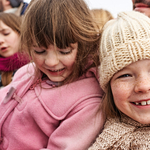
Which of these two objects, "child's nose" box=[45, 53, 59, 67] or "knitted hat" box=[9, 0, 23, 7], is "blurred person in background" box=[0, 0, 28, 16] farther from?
"child's nose" box=[45, 53, 59, 67]

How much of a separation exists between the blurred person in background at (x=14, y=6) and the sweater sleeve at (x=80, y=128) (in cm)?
188

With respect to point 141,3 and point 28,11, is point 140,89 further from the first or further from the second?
point 28,11

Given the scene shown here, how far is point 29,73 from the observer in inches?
57.2

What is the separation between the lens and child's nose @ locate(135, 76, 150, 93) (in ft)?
2.86

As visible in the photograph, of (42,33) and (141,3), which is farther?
(141,3)

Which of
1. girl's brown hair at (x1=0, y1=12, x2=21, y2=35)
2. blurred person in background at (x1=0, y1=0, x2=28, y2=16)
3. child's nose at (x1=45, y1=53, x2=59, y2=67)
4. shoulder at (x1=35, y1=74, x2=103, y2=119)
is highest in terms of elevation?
child's nose at (x1=45, y1=53, x2=59, y2=67)

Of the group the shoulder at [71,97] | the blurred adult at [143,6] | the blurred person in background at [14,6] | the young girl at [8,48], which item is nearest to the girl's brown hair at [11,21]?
the young girl at [8,48]

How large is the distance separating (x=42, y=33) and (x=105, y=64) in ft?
1.16

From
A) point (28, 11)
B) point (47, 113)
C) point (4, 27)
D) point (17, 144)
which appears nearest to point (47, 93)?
point (47, 113)

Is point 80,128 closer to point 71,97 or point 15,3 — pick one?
point 71,97

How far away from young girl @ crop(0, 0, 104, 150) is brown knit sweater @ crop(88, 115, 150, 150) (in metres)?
0.08

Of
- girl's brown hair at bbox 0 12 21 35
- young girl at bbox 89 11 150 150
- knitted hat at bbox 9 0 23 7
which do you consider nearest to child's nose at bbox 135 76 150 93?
young girl at bbox 89 11 150 150

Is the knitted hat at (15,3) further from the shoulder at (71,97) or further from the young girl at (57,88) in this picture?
the shoulder at (71,97)

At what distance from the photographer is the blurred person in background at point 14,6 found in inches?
103
